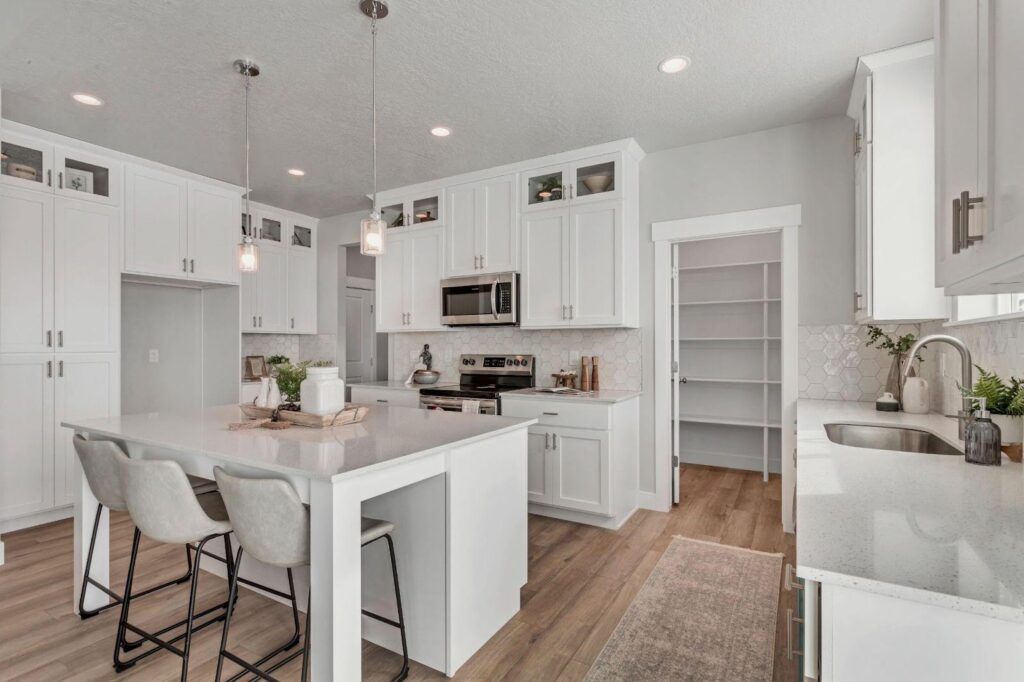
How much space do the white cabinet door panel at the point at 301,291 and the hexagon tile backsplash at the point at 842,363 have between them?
4.63 m

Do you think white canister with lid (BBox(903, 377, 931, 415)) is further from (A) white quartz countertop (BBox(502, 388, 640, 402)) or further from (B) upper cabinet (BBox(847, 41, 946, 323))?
(A) white quartz countertop (BBox(502, 388, 640, 402))

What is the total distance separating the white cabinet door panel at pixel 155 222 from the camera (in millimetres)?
3859

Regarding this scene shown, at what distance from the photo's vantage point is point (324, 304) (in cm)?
551

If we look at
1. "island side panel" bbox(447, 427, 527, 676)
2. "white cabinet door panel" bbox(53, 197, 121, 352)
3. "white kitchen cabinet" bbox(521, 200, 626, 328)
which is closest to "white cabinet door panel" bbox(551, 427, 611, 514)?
"white kitchen cabinet" bbox(521, 200, 626, 328)

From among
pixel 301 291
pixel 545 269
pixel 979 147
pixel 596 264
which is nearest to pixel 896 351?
pixel 596 264

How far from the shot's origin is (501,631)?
7.08 feet

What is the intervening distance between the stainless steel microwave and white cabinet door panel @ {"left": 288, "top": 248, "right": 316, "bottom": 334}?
195 cm

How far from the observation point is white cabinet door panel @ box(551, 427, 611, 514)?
333cm

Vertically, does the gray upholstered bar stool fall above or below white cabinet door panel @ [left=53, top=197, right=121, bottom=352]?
below

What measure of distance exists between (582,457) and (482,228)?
199 cm

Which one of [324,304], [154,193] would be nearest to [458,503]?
[154,193]

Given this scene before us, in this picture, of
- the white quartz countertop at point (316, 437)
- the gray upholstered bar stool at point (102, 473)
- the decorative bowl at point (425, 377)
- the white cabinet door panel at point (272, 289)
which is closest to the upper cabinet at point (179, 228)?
the white cabinet door panel at point (272, 289)

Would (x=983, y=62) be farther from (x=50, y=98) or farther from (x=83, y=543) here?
(x=50, y=98)

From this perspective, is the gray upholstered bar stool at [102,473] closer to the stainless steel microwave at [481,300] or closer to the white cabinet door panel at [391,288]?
the stainless steel microwave at [481,300]
